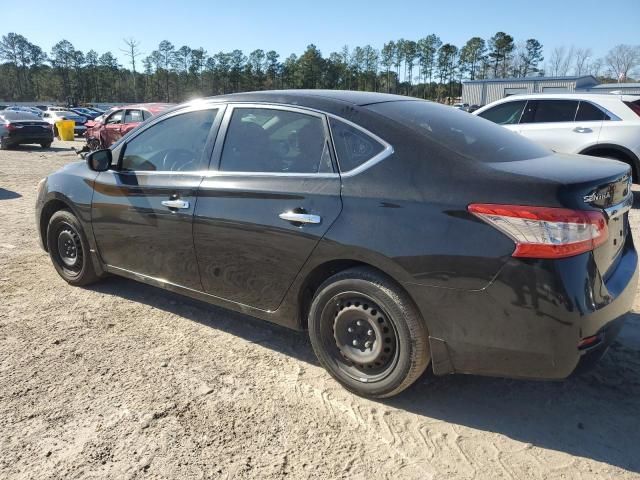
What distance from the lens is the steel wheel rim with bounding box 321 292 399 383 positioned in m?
2.83

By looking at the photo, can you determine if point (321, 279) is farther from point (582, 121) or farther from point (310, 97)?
point (582, 121)

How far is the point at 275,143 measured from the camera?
3.31 metres

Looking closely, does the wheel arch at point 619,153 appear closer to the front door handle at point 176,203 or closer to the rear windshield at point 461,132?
the rear windshield at point 461,132

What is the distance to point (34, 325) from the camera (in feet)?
13.0

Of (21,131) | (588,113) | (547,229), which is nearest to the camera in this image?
(547,229)

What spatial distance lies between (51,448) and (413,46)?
11381cm

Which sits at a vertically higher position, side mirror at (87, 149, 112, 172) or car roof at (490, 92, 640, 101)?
car roof at (490, 92, 640, 101)

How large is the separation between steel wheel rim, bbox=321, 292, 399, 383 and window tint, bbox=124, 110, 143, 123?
1418 centimetres

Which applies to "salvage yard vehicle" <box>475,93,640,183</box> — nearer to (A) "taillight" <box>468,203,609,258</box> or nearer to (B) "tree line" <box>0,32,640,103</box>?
(A) "taillight" <box>468,203,609,258</box>

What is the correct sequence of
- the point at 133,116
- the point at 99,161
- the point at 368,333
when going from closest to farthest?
the point at 368,333 < the point at 99,161 < the point at 133,116

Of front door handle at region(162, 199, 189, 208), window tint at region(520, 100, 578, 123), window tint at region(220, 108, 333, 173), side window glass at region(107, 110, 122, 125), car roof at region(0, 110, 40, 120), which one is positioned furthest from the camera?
car roof at region(0, 110, 40, 120)

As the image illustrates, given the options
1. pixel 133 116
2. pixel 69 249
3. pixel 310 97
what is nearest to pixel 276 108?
pixel 310 97

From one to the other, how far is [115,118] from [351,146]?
53.1 ft

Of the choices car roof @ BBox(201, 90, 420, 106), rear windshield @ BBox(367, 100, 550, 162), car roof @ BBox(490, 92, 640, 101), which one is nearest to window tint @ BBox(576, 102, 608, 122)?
car roof @ BBox(490, 92, 640, 101)
